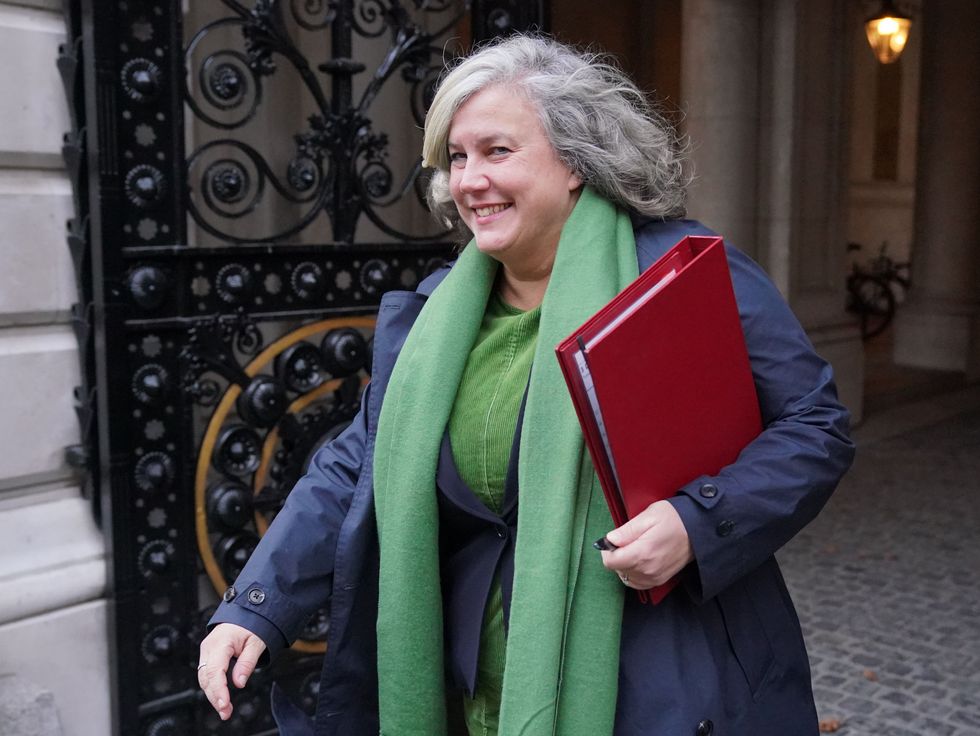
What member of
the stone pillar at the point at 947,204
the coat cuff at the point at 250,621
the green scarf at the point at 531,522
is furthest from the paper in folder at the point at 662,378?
the stone pillar at the point at 947,204

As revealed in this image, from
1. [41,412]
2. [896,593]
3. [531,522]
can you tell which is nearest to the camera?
[531,522]

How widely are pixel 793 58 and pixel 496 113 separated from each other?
6539 millimetres

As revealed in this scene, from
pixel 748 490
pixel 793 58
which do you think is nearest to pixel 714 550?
pixel 748 490

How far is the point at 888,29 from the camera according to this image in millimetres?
9648

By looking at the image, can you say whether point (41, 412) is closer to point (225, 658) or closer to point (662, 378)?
point (225, 658)

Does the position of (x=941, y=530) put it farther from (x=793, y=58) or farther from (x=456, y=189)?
(x=456, y=189)

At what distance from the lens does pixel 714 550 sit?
177 centimetres

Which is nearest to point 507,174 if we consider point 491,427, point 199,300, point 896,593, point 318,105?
point 491,427

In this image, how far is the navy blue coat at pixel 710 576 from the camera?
5.94ft

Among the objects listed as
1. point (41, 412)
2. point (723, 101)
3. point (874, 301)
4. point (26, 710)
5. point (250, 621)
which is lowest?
point (26, 710)

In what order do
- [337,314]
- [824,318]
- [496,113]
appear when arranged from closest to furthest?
[496,113] < [337,314] < [824,318]

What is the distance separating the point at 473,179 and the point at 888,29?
8.69m

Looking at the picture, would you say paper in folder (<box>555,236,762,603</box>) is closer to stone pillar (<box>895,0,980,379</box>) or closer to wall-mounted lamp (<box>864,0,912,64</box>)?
wall-mounted lamp (<box>864,0,912,64</box>)

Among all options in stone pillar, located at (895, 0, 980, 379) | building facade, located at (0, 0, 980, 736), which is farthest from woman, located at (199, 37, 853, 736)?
stone pillar, located at (895, 0, 980, 379)
